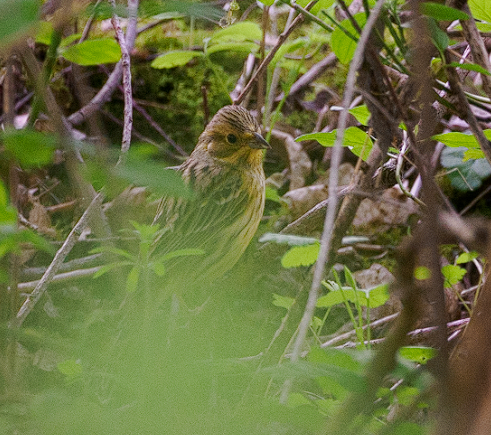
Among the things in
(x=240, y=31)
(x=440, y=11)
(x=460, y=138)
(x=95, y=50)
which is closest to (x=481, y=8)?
(x=460, y=138)

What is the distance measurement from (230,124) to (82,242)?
0.99 meters

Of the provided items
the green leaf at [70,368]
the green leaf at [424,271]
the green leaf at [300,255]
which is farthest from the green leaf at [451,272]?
the green leaf at [70,368]

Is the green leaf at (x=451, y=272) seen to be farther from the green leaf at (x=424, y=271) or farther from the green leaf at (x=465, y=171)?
the green leaf at (x=465, y=171)

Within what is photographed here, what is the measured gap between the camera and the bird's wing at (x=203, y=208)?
9.28ft

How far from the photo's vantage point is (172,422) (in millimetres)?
889

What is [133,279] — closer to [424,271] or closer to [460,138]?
[424,271]

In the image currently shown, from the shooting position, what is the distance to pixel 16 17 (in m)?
0.68

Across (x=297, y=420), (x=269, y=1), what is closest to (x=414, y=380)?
(x=297, y=420)

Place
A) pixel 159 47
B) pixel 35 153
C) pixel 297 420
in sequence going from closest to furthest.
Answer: pixel 35 153
pixel 297 420
pixel 159 47

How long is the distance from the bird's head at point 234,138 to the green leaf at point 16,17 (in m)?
2.18

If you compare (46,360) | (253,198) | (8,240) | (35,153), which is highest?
(35,153)

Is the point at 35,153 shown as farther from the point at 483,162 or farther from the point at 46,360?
the point at 483,162

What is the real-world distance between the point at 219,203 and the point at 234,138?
337mm

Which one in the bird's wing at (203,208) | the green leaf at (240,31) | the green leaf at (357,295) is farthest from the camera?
the bird's wing at (203,208)
